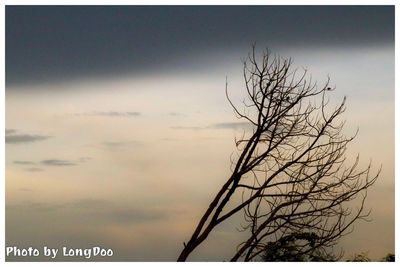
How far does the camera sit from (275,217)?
923 cm

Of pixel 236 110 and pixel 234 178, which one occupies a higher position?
pixel 236 110

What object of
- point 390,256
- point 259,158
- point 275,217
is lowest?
point 390,256

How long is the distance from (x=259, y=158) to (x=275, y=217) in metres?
0.73

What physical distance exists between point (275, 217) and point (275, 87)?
5.15 feet

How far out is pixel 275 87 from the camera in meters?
9.29
